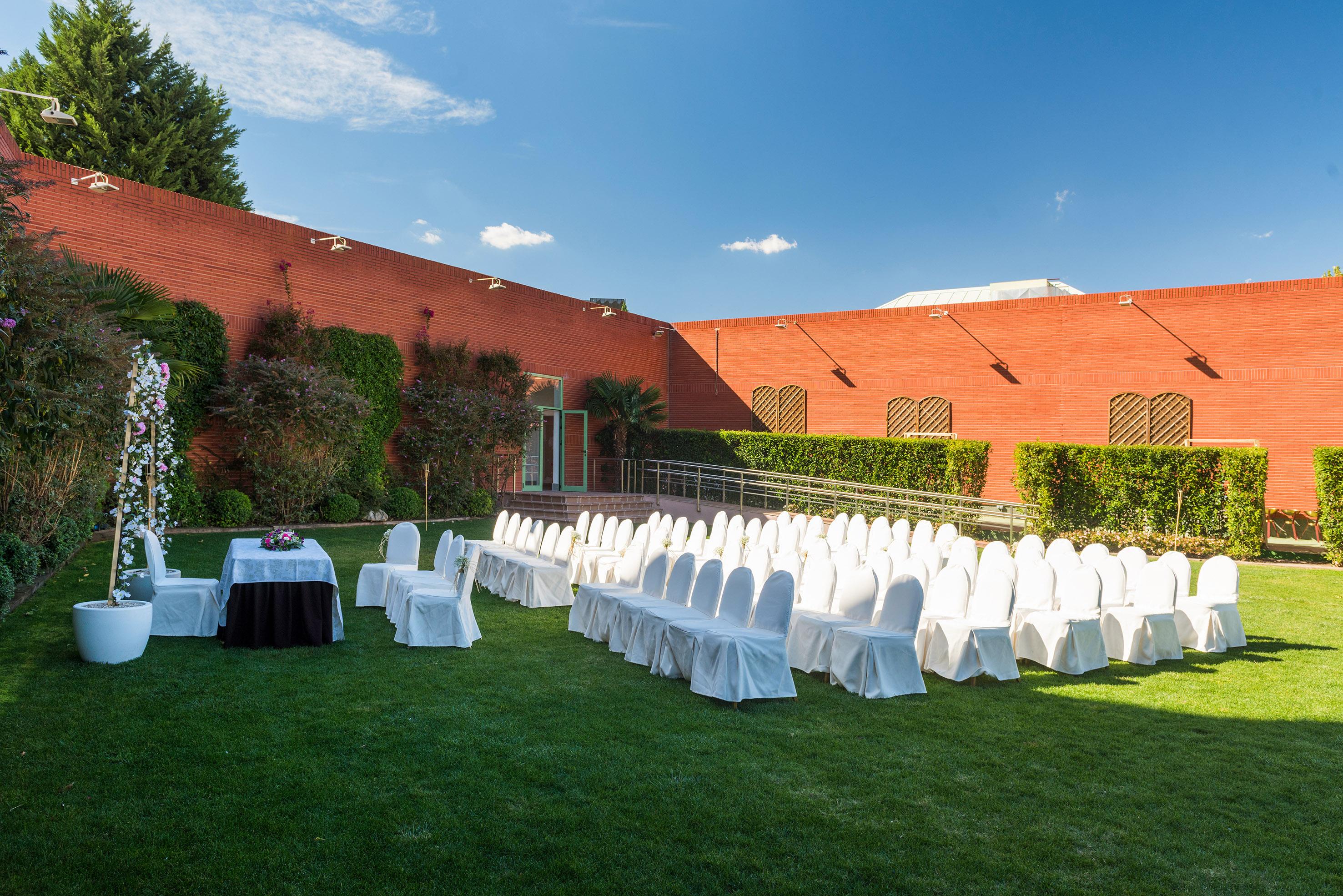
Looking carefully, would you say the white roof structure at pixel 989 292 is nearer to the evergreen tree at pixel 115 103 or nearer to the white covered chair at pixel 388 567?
the white covered chair at pixel 388 567

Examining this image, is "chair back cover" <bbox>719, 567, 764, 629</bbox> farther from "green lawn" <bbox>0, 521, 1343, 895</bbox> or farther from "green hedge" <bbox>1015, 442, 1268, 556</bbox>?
"green hedge" <bbox>1015, 442, 1268, 556</bbox>

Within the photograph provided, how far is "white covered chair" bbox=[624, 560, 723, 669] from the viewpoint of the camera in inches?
248

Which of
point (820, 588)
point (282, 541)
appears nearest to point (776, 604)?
point (820, 588)

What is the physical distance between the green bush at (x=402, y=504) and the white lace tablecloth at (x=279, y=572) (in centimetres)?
851

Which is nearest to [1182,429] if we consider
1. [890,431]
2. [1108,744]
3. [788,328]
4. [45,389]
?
[890,431]

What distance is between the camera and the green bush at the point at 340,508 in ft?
47.2

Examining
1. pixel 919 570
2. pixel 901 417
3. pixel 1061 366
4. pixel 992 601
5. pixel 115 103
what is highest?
pixel 115 103

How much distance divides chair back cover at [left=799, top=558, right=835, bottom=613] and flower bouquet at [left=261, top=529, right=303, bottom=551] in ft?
14.8

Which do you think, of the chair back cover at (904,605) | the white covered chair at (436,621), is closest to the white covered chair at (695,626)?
the chair back cover at (904,605)

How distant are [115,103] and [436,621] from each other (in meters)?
23.3

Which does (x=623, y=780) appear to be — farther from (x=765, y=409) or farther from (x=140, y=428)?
(x=765, y=409)

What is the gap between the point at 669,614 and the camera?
6.38 meters

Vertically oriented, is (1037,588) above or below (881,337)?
below

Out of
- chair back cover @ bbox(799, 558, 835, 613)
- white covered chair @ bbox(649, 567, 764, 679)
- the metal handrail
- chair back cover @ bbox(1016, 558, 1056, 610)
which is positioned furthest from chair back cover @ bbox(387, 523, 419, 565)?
the metal handrail
